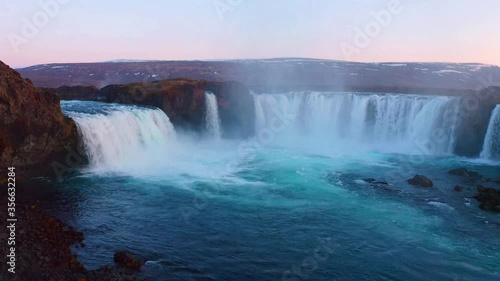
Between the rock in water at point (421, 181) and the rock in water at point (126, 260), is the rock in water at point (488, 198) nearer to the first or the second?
the rock in water at point (421, 181)

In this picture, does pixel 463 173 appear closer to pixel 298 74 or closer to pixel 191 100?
pixel 191 100

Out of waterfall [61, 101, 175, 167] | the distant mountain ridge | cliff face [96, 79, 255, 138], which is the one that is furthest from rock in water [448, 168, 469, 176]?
the distant mountain ridge

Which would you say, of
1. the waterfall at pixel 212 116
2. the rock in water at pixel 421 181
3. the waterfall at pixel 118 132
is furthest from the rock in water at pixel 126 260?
the waterfall at pixel 212 116

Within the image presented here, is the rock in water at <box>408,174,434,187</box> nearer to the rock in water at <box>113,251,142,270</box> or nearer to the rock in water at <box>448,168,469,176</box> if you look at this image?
the rock in water at <box>448,168,469,176</box>

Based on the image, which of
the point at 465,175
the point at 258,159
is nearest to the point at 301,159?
the point at 258,159

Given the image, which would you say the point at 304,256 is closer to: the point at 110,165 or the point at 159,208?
the point at 159,208
